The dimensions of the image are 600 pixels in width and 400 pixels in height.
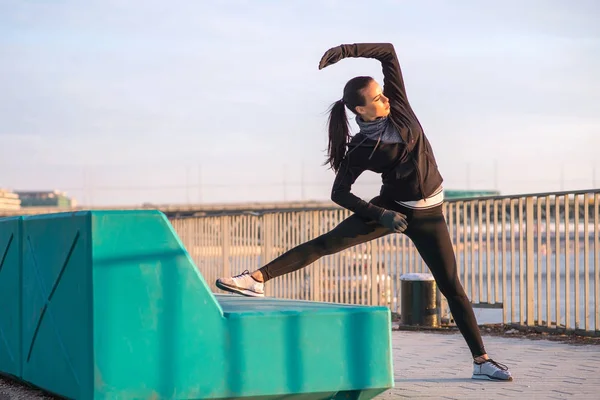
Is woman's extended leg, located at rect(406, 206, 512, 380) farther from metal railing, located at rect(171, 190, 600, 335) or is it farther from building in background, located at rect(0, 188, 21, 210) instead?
building in background, located at rect(0, 188, 21, 210)

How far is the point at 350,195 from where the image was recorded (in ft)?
19.5

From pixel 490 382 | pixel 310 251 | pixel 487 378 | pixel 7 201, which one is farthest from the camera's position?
pixel 7 201

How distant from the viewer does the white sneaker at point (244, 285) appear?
595cm

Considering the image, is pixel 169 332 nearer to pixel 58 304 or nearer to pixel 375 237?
pixel 58 304

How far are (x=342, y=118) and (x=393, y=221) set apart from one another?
2.52 feet

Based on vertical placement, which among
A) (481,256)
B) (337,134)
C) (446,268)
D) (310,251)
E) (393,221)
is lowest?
(481,256)

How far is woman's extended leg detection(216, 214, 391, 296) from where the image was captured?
6.05 meters

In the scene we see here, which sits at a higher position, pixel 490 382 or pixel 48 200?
pixel 48 200

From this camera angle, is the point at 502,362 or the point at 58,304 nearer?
the point at 58,304

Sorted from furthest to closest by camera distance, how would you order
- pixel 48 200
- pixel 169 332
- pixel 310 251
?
pixel 48 200
pixel 310 251
pixel 169 332

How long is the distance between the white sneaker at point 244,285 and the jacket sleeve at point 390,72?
1317mm

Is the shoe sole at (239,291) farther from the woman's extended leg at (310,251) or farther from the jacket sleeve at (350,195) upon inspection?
the jacket sleeve at (350,195)

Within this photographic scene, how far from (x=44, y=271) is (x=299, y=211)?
9074 millimetres

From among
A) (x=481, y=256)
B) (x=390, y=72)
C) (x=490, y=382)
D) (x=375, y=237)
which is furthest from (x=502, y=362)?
(x=481, y=256)
